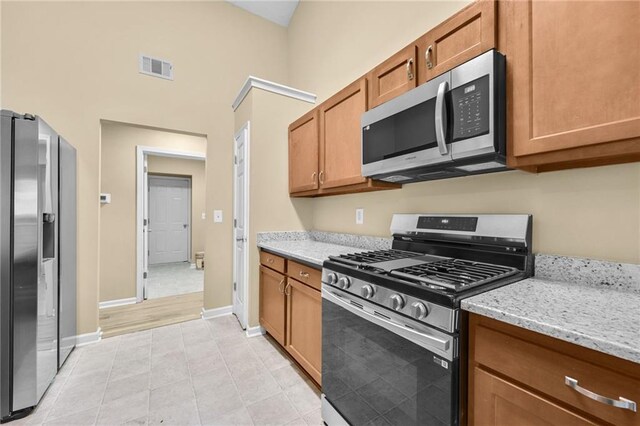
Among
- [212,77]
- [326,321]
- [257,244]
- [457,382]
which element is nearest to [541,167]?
[457,382]

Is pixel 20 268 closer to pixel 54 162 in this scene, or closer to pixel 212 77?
pixel 54 162

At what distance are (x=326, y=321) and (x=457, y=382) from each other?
772 millimetres

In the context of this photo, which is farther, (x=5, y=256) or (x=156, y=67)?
(x=156, y=67)

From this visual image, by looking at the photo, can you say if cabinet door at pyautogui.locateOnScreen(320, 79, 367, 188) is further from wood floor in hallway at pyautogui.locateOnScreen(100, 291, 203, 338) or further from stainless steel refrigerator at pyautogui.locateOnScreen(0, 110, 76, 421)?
wood floor in hallway at pyautogui.locateOnScreen(100, 291, 203, 338)

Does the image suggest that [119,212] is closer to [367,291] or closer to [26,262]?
[26,262]

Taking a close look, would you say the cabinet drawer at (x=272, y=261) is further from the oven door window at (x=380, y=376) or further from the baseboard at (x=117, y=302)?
the baseboard at (x=117, y=302)

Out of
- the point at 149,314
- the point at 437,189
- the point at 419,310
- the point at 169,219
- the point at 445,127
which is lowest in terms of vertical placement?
the point at 149,314

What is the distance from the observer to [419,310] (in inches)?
39.9

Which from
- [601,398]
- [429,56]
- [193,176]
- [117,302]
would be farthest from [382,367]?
[193,176]

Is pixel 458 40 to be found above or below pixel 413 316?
above

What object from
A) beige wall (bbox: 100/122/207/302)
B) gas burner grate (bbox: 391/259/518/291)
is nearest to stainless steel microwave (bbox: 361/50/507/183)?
gas burner grate (bbox: 391/259/518/291)

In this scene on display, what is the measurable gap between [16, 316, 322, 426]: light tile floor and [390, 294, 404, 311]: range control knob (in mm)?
995

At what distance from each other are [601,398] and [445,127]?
1060 millimetres

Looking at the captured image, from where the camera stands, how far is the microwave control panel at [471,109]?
114 cm
